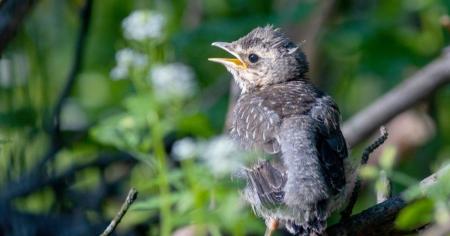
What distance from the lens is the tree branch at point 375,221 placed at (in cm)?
590

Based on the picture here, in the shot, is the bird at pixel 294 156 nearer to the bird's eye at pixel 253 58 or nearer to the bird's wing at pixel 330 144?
the bird's wing at pixel 330 144

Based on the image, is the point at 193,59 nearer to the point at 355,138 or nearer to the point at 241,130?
the point at 355,138

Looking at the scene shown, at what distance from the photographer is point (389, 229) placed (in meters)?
5.96

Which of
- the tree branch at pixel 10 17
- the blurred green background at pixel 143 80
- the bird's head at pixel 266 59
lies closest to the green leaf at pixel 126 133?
the blurred green background at pixel 143 80

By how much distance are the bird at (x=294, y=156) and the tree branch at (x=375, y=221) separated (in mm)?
119

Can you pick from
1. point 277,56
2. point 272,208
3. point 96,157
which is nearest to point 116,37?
point 96,157

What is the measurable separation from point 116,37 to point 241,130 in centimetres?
429

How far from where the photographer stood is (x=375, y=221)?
596 centimetres

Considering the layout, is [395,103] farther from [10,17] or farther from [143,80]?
[143,80]

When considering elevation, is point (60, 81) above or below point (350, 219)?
above

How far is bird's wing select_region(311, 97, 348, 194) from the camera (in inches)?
244

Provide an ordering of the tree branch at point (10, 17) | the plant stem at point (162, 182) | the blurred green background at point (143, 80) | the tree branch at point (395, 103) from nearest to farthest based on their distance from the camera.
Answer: the plant stem at point (162, 182) < the tree branch at point (10, 17) < the blurred green background at point (143, 80) < the tree branch at point (395, 103)

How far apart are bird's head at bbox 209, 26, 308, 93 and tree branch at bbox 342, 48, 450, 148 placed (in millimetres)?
1401

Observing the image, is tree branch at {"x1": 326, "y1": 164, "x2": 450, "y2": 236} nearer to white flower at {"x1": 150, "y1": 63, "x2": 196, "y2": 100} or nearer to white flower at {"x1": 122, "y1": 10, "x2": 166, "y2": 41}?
white flower at {"x1": 150, "y1": 63, "x2": 196, "y2": 100}
